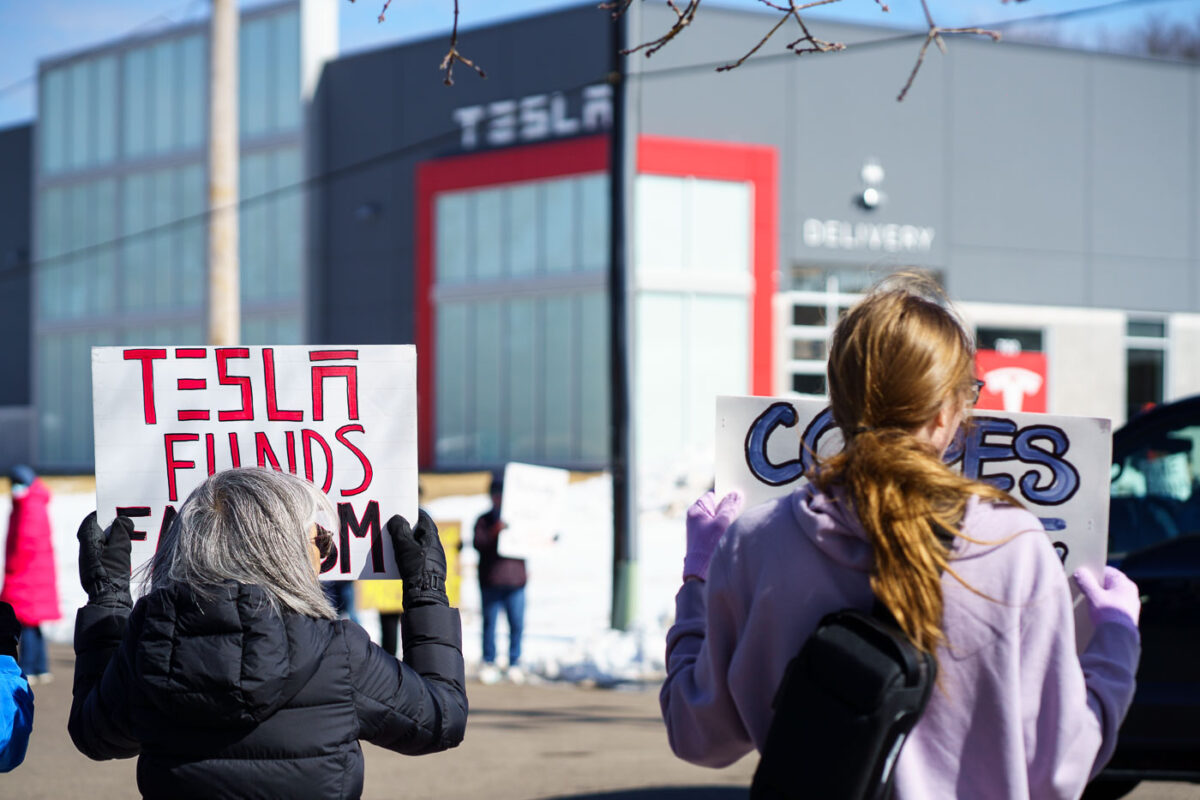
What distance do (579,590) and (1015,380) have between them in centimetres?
930

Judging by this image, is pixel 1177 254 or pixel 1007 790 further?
pixel 1177 254

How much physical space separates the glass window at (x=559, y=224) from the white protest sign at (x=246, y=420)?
2730 cm

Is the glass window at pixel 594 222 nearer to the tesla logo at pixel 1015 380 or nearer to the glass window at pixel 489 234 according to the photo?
the glass window at pixel 489 234

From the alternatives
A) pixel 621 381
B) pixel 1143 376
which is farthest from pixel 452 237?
pixel 621 381

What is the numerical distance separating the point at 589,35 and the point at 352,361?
28.2m

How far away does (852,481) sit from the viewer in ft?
7.26

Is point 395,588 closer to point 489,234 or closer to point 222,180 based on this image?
point 222,180

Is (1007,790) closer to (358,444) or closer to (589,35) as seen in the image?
(358,444)

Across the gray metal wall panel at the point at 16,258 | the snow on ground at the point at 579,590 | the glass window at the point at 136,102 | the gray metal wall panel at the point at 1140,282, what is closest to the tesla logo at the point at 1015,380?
the snow on ground at the point at 579,590

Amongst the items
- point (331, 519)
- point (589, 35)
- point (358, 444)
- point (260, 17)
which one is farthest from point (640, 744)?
point (260, 17)

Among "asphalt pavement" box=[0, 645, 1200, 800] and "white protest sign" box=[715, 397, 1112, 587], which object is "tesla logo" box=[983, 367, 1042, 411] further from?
"white protest sign" box=[715, 397, 1112, 587]

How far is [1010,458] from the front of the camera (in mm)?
3357

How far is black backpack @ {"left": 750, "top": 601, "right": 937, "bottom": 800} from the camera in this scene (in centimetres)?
211

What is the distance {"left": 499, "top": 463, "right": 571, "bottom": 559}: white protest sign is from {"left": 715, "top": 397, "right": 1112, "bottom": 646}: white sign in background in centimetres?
812
